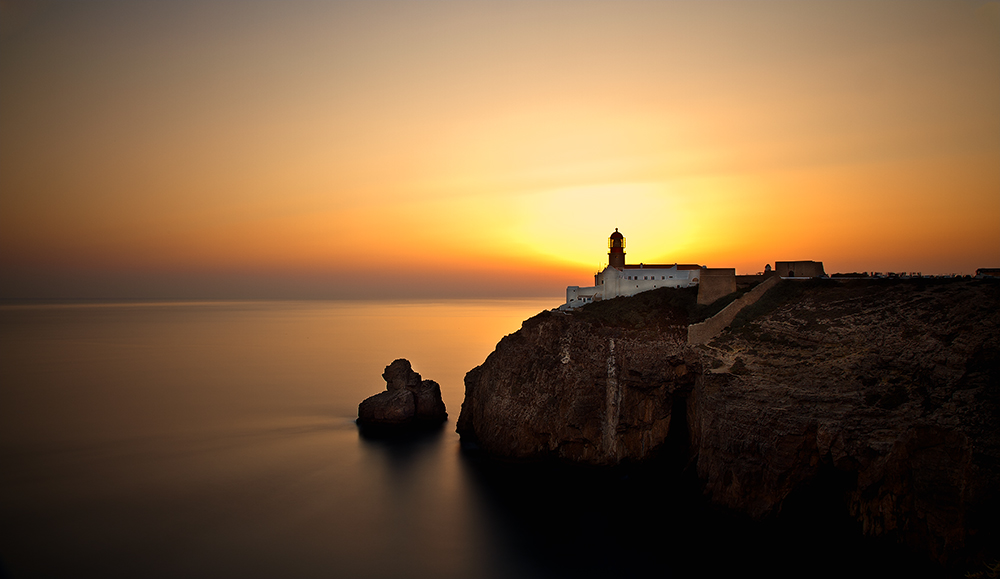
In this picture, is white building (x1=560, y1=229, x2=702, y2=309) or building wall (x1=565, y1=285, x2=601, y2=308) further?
building wall (x1=565, y1=285, x2=601, y2=308)

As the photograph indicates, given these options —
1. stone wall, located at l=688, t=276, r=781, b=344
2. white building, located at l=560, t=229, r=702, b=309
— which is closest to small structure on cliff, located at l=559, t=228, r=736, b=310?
white building, located at l=560, t=229, r=702, b=309

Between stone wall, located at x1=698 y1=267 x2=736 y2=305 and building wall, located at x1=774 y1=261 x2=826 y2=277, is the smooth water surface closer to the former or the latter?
stone wall, located at x1=698 y1=267 x2=736 y2=305

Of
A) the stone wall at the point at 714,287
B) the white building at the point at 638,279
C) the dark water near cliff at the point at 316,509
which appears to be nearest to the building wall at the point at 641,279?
the white building at the point at 638,279

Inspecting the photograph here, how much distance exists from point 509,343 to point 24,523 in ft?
88.7

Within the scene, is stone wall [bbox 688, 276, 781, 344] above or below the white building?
below

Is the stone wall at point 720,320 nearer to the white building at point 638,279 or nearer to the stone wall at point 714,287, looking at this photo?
the stone wall at point 714,287

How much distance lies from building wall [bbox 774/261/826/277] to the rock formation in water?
2.05 meters

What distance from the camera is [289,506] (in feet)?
89.5

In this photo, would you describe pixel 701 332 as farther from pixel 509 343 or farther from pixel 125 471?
pixel 125 471

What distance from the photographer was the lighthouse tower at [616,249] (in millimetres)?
56406

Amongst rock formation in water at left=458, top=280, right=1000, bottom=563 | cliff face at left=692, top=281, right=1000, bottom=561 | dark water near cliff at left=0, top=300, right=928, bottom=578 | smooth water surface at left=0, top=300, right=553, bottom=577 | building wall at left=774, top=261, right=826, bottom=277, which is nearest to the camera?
cliff face at left=692, top=281, right=1000, bottom=561

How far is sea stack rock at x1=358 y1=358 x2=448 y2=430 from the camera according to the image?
137 ft

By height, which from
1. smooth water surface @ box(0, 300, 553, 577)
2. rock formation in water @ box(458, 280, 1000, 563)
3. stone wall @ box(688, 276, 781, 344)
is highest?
stone wall @ box(688, 276, 781, 344)

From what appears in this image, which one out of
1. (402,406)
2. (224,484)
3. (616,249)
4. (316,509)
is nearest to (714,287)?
(616,249)
